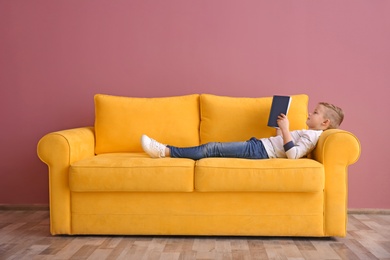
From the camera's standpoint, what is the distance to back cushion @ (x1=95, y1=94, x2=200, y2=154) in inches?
164

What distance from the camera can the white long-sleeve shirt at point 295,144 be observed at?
3.67m

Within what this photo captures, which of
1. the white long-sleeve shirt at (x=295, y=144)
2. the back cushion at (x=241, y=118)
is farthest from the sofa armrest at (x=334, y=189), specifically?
the back cushion at (x=241, y=118)

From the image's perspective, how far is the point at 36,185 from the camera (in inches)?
183

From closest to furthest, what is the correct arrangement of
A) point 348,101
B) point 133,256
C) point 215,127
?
point 133,256 < point 215,127 < point 348,101

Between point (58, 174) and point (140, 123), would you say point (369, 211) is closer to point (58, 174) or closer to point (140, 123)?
point (140, 123)

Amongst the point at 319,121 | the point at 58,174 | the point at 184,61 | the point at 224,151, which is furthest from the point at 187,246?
the point at 184,61

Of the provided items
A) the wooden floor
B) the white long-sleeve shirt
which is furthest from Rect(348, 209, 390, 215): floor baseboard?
the white long-sleeve shirt

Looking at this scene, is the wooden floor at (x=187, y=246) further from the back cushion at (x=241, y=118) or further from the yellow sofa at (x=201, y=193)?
the back cushion at (x=241, y=118)

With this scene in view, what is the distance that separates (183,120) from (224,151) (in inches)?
20.6

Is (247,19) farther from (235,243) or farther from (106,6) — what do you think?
(235,243)

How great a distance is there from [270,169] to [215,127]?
84 cm

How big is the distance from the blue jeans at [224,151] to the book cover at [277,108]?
18cm

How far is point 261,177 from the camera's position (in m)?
3.41

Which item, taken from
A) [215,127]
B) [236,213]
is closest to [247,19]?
[215,127]
